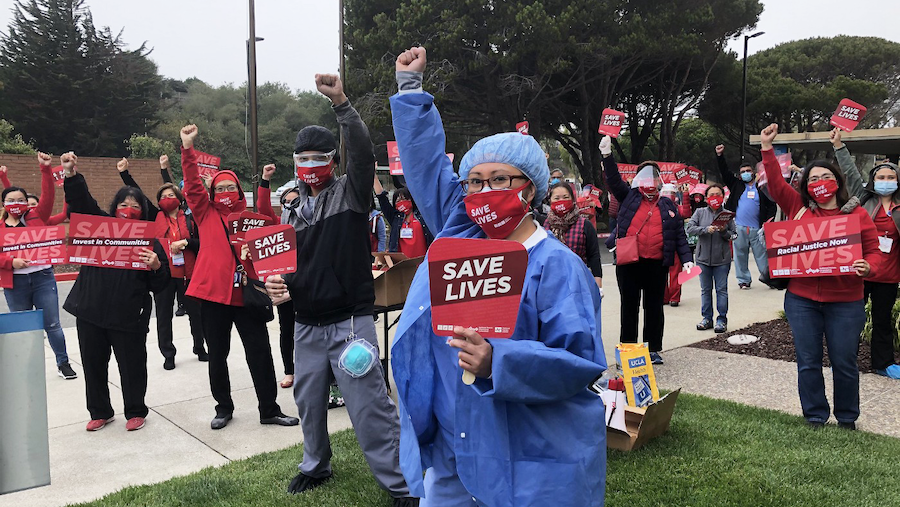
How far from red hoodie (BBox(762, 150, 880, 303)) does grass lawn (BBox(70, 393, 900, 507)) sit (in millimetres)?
969

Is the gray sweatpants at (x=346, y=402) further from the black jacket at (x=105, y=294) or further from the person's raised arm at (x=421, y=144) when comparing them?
the black jacket at (x=105, y=294)

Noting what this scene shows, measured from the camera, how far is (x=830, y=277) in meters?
4.72

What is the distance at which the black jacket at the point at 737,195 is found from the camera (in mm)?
10188

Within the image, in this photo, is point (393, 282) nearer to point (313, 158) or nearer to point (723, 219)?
point (313, 158)

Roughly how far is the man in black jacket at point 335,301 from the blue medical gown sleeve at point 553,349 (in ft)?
6.44

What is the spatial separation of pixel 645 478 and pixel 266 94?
3239 inches

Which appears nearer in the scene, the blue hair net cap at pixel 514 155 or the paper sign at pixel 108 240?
the blue hair net cap at pixel 514 155

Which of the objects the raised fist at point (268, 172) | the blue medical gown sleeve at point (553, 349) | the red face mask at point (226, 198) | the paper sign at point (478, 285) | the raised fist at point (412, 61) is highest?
the raised fist at point (412, 61)

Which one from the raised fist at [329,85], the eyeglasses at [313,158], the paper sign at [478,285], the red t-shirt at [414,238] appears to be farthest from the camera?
the red t-shirt at [414,238]

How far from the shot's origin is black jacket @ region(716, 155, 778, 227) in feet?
33.4

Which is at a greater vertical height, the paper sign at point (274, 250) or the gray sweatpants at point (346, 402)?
the paper sign at point (274, 250)

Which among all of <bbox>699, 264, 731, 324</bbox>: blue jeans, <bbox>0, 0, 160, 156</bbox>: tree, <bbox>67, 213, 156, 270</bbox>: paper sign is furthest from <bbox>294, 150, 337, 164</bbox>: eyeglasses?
<bbox>0, 0, 160, 156</bbox>: tree

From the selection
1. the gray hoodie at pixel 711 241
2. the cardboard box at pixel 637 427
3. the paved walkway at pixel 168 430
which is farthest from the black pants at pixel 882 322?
the cardboard box at pixel 637 427

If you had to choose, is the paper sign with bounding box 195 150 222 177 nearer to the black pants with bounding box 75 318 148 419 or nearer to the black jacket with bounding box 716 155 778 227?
the black pants with bounding box 75 318 148 419
